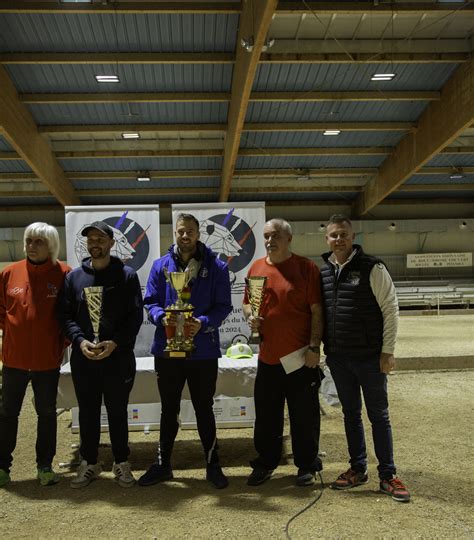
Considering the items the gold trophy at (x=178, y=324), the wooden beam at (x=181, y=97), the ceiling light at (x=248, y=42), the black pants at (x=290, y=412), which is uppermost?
the wooden beam at (x=181, y=97)

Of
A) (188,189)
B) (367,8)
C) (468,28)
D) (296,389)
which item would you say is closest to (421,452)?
(296,389)

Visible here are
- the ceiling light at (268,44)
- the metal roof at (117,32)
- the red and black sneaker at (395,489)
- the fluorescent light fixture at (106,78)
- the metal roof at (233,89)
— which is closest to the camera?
the red and black sneaker at (395,489)

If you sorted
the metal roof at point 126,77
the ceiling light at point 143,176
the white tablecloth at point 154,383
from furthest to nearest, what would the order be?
the ceiling light at point 143,176 → the metal roof at point 126,77 → the white tablecloth at point 154,383

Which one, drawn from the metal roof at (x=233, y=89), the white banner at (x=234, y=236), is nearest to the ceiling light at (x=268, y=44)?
the metal roof at (x=233, y=89)

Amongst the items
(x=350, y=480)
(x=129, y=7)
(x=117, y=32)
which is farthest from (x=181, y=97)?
(x=350, y=480)

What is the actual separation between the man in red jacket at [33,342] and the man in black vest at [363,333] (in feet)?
5.73

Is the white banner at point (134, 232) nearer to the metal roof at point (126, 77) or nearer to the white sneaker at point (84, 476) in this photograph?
the white sneaker at point (84, 476)

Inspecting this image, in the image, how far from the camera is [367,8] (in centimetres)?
843

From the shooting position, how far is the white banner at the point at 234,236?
188 inches

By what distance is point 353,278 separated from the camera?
3.05 m

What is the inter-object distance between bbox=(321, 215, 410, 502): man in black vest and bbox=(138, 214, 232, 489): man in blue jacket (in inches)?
27.3

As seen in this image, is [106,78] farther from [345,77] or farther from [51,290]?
[51,290]

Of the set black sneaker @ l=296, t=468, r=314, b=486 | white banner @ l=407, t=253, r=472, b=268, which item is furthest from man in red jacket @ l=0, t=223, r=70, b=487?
white banner @ l=407, t=253, r=472, b=268

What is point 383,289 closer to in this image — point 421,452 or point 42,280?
point 421,452
